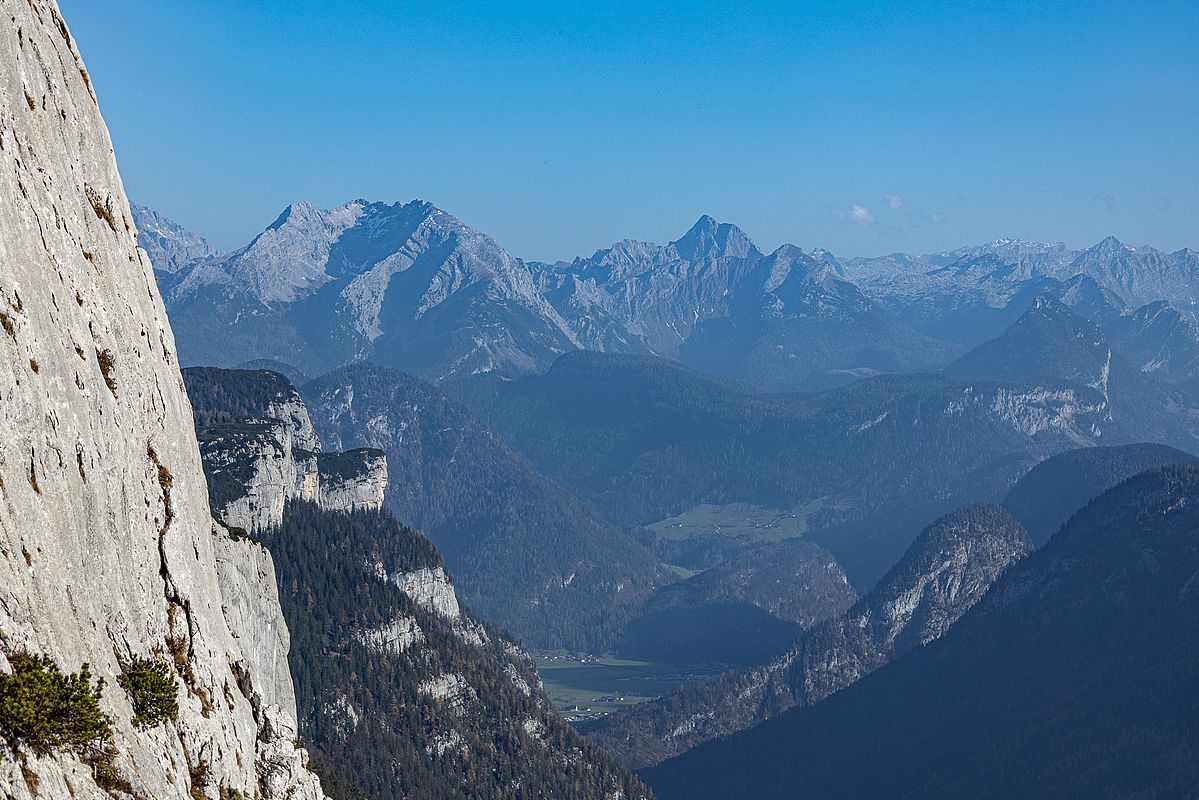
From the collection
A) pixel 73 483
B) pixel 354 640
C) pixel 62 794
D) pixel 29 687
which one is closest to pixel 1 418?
pixel 73 483

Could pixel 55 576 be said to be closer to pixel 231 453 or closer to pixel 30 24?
pixel 30 24

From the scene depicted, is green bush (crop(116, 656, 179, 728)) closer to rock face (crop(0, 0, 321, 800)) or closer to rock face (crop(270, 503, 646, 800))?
rock face (crop(0, 0, 321, 800))

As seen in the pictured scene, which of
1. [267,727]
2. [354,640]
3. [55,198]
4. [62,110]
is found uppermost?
[62,110]

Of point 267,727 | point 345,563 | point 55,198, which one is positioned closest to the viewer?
point 55,198

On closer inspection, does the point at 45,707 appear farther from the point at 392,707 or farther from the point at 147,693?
the point at 392,707

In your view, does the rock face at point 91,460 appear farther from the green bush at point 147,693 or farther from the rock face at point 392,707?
the rock face at point 392,707

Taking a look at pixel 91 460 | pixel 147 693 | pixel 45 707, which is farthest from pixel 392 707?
pixel 45 707

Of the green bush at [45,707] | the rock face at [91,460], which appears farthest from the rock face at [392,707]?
the green bush at [45,707]
